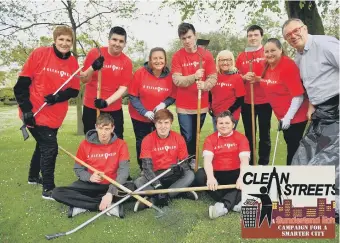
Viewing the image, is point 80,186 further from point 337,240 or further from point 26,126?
point 337,240

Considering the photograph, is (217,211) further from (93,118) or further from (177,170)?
(93,118)

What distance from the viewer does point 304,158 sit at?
4.52 meters

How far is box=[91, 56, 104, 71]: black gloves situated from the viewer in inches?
207

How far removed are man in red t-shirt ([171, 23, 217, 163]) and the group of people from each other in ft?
0.05

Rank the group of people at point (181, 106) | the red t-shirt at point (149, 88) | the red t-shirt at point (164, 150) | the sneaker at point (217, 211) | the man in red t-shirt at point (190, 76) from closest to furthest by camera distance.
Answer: the group of people at point (181, 106) < the sneaker at point (217, 211) < the red t-shirt at point (164, 150) < the man in red t-shirt at point (190, 76) < the red t-shirt at point (149, 88)

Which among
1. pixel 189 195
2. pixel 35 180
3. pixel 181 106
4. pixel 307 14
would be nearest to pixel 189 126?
pixel 181 106

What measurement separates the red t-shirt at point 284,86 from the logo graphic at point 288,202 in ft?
3.05

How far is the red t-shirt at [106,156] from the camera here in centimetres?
498

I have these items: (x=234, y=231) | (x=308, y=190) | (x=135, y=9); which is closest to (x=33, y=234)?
(x=234, y=231)

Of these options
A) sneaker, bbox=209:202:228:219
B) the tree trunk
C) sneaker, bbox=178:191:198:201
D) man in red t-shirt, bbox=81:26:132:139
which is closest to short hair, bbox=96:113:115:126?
man in red t-shirt, bbox=81:26:132:139

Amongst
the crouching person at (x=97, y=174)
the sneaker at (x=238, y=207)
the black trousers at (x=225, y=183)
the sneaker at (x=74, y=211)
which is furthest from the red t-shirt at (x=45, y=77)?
the sneaker at (x=238, y=207)

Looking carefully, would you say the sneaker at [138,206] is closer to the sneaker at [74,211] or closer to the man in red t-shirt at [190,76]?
the sneaker at [74,211]

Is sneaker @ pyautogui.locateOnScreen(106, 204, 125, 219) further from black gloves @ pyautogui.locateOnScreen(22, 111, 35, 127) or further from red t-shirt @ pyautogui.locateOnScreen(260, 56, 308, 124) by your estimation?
red t-shirt @ pyautogui.locateOnScreen(260, 56, 308, 124)

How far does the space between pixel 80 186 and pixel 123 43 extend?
2113 millimetres
